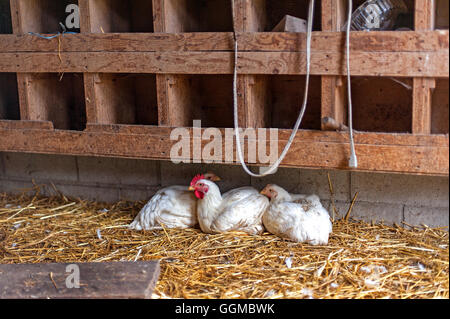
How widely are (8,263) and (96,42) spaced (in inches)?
45.5

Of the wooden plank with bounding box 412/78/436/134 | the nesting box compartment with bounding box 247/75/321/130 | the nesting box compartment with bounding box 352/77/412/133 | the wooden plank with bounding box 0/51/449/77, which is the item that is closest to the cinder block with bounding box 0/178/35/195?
the wooden plank with bounding box 0/51/449/77

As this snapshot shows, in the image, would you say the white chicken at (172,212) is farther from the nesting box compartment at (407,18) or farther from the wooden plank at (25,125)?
the nesting box compartment at (407,18)

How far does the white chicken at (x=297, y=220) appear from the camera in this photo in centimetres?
263

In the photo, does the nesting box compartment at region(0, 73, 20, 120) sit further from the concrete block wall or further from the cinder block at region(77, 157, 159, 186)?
the cinder block at region(77, 157, 159, 186)

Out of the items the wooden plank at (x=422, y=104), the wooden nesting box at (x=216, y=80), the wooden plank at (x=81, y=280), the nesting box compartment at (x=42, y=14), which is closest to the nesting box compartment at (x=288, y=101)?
the wooden nesting box at (x=216, y=80)

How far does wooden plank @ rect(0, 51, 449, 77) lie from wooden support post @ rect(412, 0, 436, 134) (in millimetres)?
51

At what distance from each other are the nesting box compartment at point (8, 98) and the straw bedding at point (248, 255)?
1.98ft

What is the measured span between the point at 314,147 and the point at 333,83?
0.98 feet

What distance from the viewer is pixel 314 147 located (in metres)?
2.52

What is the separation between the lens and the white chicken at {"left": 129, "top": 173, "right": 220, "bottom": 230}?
294cm

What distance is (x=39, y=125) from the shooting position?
3.01 meters
